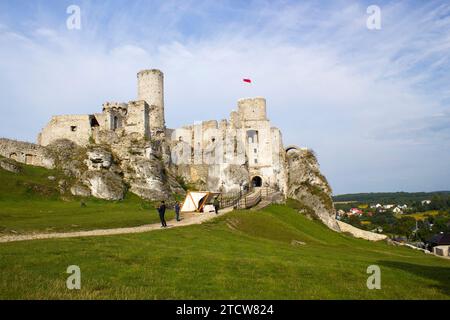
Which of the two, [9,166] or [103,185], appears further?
[103,185]

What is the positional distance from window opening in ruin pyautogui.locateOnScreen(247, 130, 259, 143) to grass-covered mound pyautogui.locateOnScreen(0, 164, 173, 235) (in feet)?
74.0

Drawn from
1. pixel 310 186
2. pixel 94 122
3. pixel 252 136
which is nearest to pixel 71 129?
pixel 94 122

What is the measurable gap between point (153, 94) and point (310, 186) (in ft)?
95.7

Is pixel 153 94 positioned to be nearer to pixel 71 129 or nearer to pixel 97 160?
pixel 71 129

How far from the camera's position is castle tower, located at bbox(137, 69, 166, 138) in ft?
185

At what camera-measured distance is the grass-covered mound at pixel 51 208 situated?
25.7 m

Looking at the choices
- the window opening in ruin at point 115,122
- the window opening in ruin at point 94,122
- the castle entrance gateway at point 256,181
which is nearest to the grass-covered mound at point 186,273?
the window opening in ruin at point 115,122

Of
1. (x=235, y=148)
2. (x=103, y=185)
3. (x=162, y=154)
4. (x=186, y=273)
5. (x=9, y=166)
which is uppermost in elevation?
(x=235, y=148)

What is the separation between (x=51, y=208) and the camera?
3606 cm

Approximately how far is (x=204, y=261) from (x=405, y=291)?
695 cm

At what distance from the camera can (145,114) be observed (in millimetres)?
54375

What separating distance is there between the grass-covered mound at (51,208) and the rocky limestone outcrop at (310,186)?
2858cm

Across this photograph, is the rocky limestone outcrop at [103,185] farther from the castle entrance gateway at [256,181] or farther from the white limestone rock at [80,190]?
the castle entrance gateway at [256,181]

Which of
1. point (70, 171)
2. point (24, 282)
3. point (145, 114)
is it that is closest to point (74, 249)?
point (24, 282)
